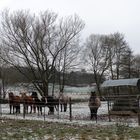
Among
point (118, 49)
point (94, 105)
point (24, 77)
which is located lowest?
point (94, 105)

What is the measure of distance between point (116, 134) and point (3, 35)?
3512 cm

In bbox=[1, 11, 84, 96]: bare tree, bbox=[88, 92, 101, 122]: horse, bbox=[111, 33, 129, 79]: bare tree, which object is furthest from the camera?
bbox=[111, 33, 129, 79]: bare tree

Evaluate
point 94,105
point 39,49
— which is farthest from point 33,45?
Answer: point 94,105

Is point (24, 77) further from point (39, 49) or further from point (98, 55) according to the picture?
point (98, 55)

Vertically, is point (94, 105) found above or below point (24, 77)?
below

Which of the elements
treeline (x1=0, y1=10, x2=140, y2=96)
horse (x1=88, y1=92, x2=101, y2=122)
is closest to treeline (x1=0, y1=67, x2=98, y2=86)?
treeline (x1=0, y1=10, x2=140, y2=96)

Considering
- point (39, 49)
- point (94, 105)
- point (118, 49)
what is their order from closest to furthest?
point (94, 105), point (39, 49), point (118, 49)

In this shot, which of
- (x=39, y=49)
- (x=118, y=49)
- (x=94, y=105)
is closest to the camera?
(x=94, y=105)

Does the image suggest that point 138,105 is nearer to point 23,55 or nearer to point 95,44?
point 23,55

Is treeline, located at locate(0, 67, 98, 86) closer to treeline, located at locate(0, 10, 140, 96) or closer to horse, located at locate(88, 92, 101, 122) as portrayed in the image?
treeline, located at locate(0, 10, 140, 96)

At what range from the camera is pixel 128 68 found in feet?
270

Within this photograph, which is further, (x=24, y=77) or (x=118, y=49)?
(x=118, y=49)

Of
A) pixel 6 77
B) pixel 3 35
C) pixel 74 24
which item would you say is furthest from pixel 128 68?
pixel 3 35

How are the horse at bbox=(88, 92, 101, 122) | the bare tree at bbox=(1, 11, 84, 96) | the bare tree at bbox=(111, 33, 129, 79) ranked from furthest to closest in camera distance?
1. the bare tree at bbox=(111, 33, 129, 79)
2. the bare tree at bbox=(1, 11, 84, 96)
3. the horse at bbox=(88, 92, 101, 122)
